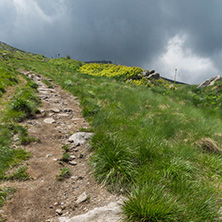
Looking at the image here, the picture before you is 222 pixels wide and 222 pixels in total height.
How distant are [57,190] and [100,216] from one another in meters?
1.20

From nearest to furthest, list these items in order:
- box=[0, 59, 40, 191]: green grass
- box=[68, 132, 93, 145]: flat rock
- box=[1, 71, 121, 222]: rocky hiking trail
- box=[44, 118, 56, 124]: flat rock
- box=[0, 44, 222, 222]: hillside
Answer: box=[0, 44, 222, 222]: hillside → box=[1, 71, 121, 222]: rocky hiking trail → box=[0, 59, 40, 191]: green grass → box=[68, 132, 93, 145]: flat rock → box=[44, 118, 56, 124]: flat rock

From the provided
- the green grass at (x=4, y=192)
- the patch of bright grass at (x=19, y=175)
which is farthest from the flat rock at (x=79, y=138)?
the green grass at (x=4, y=192)

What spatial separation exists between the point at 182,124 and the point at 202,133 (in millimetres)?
755

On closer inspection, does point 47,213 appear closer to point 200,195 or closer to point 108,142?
point 108,142

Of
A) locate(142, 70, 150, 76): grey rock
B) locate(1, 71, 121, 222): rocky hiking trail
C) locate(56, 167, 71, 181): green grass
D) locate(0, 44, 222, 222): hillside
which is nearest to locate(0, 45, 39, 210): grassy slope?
locate(0, 44, 222, 222): hillside

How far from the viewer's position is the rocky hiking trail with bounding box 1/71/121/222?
2.32 metres

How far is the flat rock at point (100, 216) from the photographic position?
2.16 meters

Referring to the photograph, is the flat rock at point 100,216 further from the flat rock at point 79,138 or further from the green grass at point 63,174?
the flat rock at point 79,138

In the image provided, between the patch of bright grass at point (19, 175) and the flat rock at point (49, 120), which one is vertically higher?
the flat rock at point (49, 120)

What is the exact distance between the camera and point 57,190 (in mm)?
2939

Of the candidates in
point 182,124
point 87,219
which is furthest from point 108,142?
point 182,124

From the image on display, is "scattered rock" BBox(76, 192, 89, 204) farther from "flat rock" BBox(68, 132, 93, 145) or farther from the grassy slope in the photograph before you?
"flat rock" BBox(68, 132, 93, 145)

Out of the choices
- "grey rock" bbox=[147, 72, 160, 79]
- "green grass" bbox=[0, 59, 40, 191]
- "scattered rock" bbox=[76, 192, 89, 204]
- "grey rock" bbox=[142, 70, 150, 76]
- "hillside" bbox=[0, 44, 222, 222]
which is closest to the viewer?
"hillside" bbox=[0, 44, 222, 222]

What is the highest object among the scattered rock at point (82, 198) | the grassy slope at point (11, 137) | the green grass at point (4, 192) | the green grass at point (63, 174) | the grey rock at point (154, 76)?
Result: the grey rock at point (154, 76)
